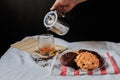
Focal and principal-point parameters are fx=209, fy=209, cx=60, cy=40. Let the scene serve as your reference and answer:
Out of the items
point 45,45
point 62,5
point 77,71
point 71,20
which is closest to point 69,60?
point 77,71

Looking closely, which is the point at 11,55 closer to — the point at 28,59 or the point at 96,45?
the point at 28,59

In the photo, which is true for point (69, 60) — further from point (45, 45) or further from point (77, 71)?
point (45, 45)

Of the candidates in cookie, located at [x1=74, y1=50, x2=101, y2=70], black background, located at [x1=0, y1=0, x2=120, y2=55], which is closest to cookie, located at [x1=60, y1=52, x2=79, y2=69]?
cookie, located at [x1=74, y1=50, x2=101, y2=70]

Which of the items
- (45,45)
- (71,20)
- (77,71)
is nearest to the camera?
(77,71)

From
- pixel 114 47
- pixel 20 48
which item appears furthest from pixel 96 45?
pixel 20 48

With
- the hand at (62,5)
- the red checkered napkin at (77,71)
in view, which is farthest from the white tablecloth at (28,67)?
the hand at (62,5)

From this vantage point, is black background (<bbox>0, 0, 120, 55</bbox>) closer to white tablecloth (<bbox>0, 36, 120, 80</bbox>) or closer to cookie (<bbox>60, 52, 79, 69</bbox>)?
white tablecloth (<bbox>0, 36, 120, 80</bbox>)

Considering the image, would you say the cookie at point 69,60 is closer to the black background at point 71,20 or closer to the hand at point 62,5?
the hand at point 62,5

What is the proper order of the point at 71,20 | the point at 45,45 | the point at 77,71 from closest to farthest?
the point at 77,71, the point at 45,45, the point at 71,20
